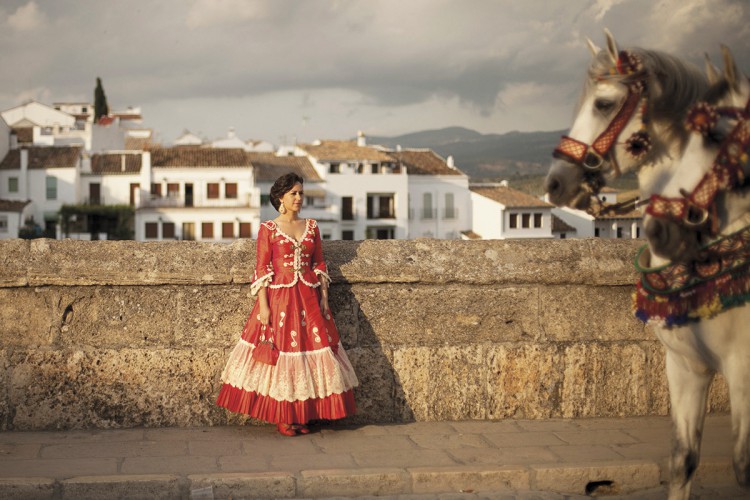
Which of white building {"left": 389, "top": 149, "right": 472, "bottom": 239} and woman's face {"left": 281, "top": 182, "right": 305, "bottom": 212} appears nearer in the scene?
woman's face {"left": 281, "top": 182, "right": 305, "bottom": 212}

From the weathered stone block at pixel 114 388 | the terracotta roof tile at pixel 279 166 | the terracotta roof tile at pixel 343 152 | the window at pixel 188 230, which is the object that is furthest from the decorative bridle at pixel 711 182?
the terracotta roof tile at pixel 343 152

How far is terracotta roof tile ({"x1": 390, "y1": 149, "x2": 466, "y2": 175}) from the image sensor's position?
82.1 m

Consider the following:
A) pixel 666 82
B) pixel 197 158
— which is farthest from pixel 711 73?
pixel 197 158

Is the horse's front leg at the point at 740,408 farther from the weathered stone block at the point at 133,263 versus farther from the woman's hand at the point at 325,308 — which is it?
the weathered stone block at the point at 133,263

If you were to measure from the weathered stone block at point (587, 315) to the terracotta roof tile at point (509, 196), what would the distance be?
68.2m

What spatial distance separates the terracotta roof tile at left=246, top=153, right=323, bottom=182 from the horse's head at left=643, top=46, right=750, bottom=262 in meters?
69.2

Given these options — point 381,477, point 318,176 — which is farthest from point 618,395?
point 318,176

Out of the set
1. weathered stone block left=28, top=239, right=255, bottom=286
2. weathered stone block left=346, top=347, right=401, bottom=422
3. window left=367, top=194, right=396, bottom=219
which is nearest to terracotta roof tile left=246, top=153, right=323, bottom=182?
window left=367, top=194, right=396, bottom=219

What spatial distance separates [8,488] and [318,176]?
71106mm

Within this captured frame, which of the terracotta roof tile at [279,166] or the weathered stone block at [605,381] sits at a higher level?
the terracotta roof tile at [279,166]

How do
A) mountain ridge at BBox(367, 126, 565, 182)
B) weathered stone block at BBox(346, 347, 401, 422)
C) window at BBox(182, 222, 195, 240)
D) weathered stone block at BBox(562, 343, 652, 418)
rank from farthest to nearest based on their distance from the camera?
mountain ridge at BBox(367, 126, 565, 182)
window at BBox(182, 222, 195, 240)
weathered stone block at BBox(562, 343, 652, 418)
weathered stone block at BBox(346, 347, 401, 422)

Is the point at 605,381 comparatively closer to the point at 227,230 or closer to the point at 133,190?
the point at 227,230

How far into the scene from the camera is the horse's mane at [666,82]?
3924mm

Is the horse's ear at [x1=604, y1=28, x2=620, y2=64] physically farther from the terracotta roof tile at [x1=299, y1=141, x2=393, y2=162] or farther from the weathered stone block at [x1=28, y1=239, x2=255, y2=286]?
the terracotta roof tile at [x1=299, y1=141, x2=393, y2=162]
